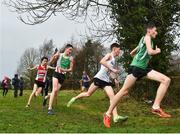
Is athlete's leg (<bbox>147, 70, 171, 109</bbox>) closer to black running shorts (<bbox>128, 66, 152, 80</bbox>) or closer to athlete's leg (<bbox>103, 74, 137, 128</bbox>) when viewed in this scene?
black running shorts (<bbox>128, 66, 152, 80</bbox>)

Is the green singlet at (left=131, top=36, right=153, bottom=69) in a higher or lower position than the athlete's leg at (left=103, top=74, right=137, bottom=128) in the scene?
higher

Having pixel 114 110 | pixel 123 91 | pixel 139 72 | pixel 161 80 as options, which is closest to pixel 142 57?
pixel 139 72

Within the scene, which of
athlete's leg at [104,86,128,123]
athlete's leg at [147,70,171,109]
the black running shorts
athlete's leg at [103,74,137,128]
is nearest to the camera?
athlete's leg at [147,70,171,109]

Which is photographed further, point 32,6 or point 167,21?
point 167,21

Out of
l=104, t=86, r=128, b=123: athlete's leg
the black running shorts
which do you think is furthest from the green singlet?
l=104, t=86, r=128, b=123: athlete's leg

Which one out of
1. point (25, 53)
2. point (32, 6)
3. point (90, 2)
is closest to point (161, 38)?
point (90, 2)

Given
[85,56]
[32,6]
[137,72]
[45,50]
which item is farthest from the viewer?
[45,50]

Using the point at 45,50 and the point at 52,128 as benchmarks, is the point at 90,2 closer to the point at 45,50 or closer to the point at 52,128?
the point at 52,128

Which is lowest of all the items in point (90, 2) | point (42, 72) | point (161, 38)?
point (42, 72)

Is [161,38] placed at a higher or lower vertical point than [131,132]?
higher

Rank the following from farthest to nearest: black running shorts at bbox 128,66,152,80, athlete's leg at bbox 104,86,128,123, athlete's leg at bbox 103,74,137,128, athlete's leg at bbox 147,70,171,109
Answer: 1. athlete's leg at bbox 104,86,128,123
2. athlete's leg at bbox 103,74,137,128
3. black running shorts at bbox 128,66,152,80
4. athlete's leg at bbox 147,70,171,109

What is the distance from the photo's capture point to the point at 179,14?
87.9 feet

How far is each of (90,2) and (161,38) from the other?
174 inches

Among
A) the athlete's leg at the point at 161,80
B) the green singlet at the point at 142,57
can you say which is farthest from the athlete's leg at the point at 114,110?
the green singlet at the point at 142,57
